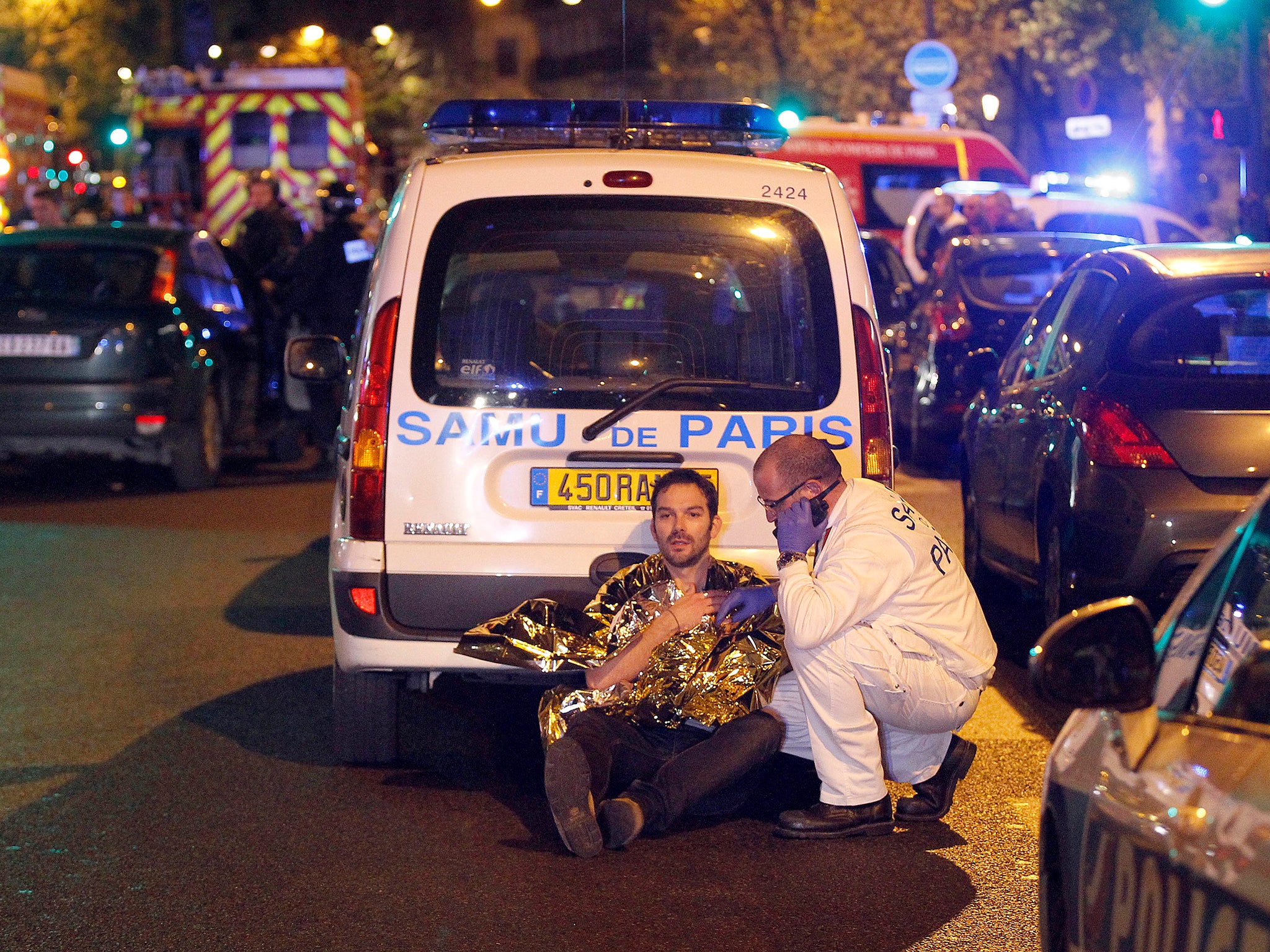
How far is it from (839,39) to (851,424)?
3603 cm

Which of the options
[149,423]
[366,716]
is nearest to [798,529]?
[366,716]

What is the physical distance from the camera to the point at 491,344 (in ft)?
18.2

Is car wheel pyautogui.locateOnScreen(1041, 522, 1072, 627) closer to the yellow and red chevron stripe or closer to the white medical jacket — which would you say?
the white medical jacket

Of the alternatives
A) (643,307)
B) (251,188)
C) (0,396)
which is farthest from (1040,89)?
(643,307)

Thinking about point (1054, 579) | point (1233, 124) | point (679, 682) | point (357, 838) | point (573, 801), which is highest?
point (1233, 124)

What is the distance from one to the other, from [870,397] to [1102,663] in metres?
2.87

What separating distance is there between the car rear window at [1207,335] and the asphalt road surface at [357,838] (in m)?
1.33

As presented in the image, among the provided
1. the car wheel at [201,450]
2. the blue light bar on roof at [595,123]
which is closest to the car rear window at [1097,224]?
the car wheel at [201,450]

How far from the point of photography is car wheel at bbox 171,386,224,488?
41.2ft

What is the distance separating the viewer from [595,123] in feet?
20.4

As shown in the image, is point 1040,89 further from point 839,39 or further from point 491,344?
point 491,344

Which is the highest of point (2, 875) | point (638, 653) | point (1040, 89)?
point (1040, 89)

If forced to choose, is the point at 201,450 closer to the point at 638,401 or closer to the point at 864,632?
the point at 638,401

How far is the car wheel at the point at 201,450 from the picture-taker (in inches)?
495
